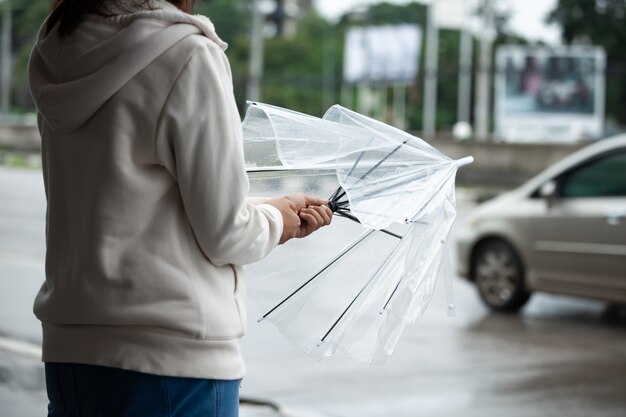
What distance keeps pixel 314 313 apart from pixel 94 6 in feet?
2.90

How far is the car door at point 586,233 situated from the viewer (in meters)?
9.57

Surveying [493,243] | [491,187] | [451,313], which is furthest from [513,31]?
[451,313]

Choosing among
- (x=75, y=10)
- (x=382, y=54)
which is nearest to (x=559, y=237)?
(x=75, y=10)

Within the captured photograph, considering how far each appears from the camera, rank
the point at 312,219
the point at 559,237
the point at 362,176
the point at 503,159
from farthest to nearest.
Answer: the point at 503,159
the point at 559,237
the point at 362,176
the point at 312,219

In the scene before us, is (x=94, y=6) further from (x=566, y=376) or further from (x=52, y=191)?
(x=566, y=376)

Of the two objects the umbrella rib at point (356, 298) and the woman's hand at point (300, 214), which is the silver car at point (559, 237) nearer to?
the umbrella rib at point (356, 298)

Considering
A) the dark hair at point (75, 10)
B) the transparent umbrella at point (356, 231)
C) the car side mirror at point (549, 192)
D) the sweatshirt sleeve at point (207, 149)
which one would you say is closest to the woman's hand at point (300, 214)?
the transparent umbrella at point (356, 231)

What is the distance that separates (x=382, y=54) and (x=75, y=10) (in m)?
62.3

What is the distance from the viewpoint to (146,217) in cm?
216

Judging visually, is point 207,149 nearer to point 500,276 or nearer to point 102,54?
point 102,54

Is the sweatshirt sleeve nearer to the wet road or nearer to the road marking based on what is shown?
the wet road

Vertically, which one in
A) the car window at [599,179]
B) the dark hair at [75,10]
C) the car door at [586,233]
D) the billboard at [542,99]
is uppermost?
the dark hair at [75,10]

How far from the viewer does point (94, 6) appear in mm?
2281

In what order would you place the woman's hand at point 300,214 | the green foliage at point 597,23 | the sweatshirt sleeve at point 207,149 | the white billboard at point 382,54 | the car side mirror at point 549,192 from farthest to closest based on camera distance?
the green foliage at point 597,23 → the white billboard at point 382,54 → the car side mirror at point 549,192 → the woman's hand at point 300,214 → the sweatshirt sleeve at point 207,149
